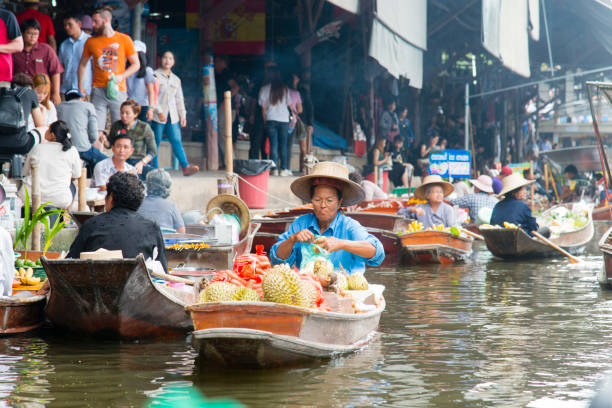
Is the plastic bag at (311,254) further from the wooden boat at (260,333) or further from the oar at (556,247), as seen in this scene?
the oar at (556,247)

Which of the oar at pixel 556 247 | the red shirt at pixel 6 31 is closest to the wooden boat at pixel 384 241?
the oar at pixel 556 247

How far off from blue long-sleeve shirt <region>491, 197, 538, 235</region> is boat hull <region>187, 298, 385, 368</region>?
310 inches

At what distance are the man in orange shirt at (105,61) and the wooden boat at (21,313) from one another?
538 cm

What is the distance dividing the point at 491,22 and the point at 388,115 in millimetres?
3811

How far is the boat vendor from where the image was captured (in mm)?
6418

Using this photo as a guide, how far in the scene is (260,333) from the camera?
530cm

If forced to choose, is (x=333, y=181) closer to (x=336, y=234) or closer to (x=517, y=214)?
(x=336, y=234)

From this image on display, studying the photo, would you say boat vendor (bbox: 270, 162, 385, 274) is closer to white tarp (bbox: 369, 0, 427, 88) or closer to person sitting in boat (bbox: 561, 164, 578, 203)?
white tarp (bbox: 369, 0, 427, 88)

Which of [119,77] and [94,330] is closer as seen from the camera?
[94,330]

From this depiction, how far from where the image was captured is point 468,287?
1030 centimetres

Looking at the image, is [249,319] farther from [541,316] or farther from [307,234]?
[541,316]

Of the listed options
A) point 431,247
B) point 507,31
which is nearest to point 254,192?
point 431,247

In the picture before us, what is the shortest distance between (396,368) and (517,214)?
7.68 m

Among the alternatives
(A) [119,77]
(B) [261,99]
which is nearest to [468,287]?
(A) [119,77]
